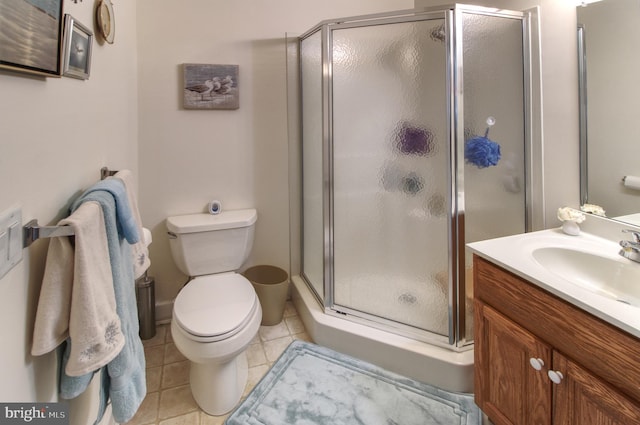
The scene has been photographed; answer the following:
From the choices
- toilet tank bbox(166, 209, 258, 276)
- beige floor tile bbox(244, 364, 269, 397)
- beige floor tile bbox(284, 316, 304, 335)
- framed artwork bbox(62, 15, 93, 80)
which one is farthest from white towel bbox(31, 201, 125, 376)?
beige floor tile bbox(284, 316, 304, 335)

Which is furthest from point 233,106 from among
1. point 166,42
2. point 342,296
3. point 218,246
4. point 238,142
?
point 342,296

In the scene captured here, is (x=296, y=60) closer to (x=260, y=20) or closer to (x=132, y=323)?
(x=260, y=20)

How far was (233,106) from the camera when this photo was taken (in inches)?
82.8

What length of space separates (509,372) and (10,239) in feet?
4.87

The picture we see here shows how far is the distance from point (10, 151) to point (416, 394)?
1.70 metres

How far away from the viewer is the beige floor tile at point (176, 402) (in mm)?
1522

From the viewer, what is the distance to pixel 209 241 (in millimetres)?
1936

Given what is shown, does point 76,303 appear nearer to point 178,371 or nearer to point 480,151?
point 178,371

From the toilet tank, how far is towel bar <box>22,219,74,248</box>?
46.3 inches

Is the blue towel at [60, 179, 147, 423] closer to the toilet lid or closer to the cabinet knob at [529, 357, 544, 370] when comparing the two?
the toilet lid

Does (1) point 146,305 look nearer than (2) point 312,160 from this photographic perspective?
Yes

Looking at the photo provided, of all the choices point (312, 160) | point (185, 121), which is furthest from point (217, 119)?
point (312, 160)

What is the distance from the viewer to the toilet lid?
143cm

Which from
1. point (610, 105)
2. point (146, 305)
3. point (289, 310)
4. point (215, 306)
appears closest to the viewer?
point (610, 105)
